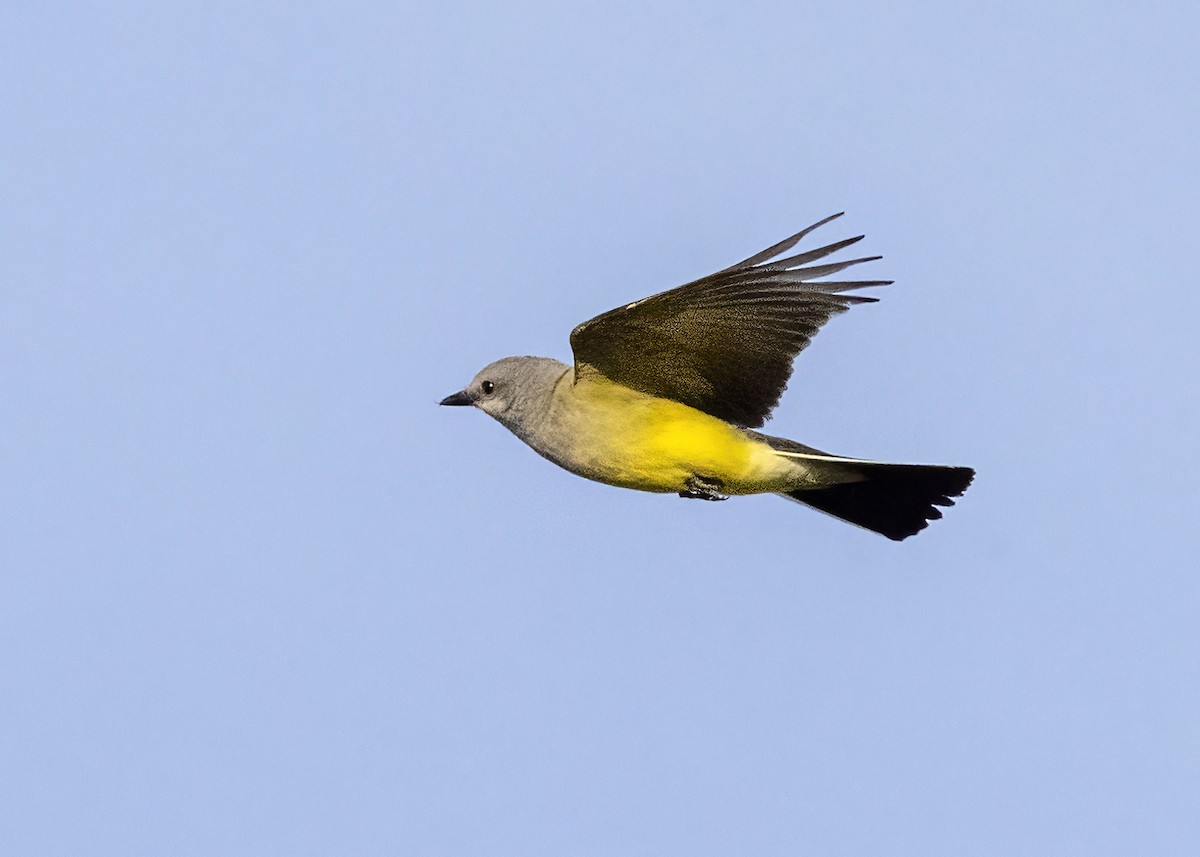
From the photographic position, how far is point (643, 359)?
423 inches

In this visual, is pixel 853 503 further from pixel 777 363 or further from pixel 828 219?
pixel 828 219

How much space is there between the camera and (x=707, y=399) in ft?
36.5

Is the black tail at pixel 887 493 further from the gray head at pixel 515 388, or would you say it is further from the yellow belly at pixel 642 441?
the gray head at pixel 515 388

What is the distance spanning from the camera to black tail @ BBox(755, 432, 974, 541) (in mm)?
11430

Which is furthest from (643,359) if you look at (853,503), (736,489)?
(853,503)

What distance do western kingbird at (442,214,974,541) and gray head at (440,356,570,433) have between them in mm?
10

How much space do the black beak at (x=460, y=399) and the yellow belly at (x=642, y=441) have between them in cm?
94

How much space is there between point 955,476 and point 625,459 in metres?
2.23

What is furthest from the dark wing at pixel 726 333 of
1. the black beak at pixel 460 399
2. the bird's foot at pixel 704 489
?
the black beak at pixel 460 399

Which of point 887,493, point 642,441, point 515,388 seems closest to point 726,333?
point 642,441

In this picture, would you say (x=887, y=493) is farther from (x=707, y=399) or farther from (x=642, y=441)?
(x=642, y=441)

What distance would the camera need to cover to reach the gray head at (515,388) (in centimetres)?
1134

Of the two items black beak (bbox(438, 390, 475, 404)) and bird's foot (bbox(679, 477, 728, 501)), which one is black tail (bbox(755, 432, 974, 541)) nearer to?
bird's foot (bbox(679, 477, 728, 501))

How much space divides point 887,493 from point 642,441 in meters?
1.83
